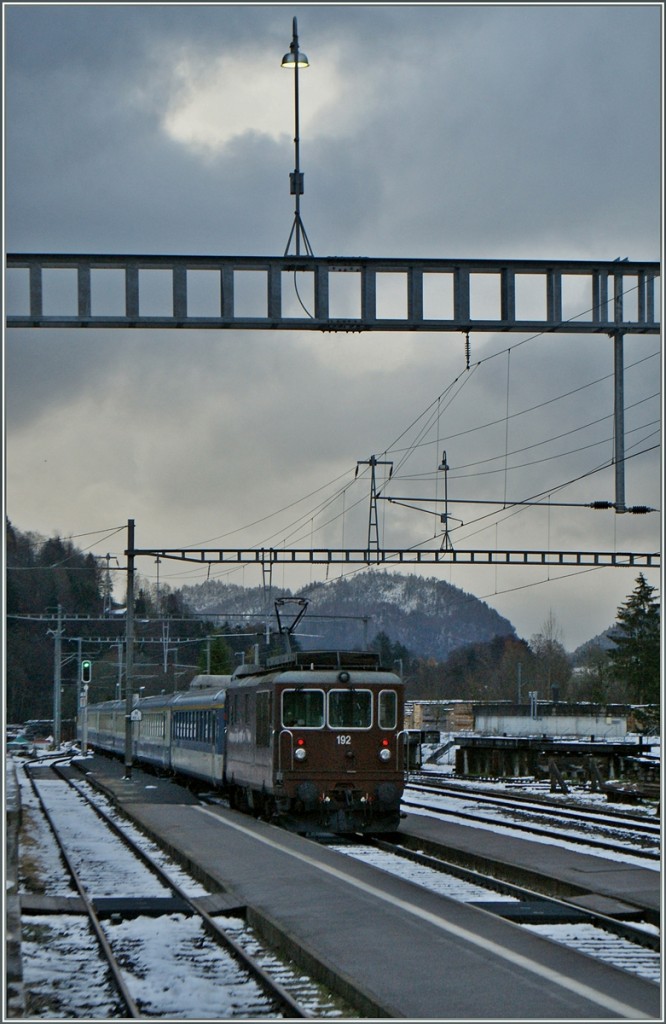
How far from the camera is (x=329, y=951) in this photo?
428 inches

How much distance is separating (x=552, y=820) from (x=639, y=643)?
48.7 meters

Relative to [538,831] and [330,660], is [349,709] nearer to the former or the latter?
[330,660]

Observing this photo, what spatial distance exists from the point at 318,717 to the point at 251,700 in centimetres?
276

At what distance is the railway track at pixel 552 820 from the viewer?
20.0 m

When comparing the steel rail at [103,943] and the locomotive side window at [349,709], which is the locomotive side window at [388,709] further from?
the steel rail at [103,943]

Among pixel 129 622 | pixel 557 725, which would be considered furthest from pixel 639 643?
pixel 129 622

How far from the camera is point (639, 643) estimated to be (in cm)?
7175

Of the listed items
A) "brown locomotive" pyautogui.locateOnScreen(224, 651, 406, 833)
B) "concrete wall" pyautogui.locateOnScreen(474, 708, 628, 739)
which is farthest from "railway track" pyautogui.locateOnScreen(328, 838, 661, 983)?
"concrete wall" pyautogui.locateOnScreen(474, 708, 628, 739)

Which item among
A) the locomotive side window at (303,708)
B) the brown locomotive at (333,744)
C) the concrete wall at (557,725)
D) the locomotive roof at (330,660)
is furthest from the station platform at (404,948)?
the concrete wall at (557,725)

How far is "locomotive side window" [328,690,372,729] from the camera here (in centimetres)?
2178

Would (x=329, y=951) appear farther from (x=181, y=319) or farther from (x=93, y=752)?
(x=93, y=752)

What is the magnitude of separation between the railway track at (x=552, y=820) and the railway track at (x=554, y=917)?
10.6 ft

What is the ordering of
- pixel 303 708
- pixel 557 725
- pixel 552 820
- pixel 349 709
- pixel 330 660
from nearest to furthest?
pixel 303 708 < pixel 349 709 < pixel 330 660 < pixel 552 820 < pixel 557 725

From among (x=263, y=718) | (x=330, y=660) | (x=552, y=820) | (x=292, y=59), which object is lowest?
(x=552, y=820)
